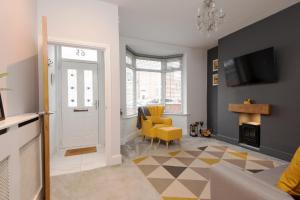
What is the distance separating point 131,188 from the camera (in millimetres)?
2064

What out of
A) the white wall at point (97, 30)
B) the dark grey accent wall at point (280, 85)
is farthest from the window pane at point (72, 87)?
the dark grey accent wall at point (280, 85)

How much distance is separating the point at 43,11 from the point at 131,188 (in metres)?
2.90

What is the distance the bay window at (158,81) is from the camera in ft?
17.5

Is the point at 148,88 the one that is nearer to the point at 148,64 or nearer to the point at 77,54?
the point at 148,64

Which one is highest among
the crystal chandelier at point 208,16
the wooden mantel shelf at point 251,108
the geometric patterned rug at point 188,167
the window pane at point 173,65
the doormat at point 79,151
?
the window pane at point 173,65

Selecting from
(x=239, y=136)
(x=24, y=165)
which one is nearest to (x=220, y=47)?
(x=239, y=136)

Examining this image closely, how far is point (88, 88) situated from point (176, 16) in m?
2.62

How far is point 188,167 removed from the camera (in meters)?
2.70

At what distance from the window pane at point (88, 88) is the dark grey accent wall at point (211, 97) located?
149 inches

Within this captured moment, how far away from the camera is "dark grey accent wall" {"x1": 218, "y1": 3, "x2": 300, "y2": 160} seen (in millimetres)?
2826

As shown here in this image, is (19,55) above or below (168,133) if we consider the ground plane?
above

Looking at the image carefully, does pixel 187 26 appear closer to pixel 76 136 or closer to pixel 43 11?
pixel 43 11

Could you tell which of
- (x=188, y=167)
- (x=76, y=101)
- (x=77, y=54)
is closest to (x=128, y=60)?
(x=77, y=54)

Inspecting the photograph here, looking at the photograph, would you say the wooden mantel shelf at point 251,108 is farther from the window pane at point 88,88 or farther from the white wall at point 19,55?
the white wall at point 19,55
